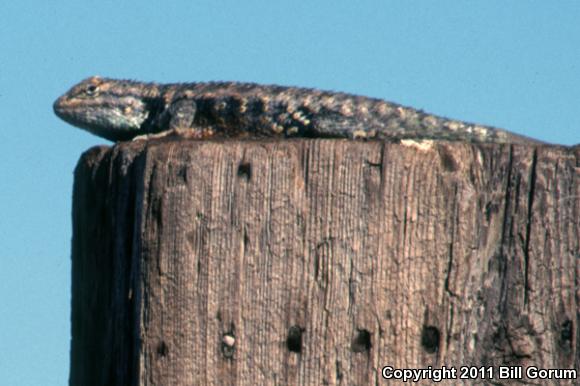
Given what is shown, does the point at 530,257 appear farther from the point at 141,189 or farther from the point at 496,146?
the point at 141,189

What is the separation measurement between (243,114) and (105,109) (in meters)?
1.52

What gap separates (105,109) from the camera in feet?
27.9

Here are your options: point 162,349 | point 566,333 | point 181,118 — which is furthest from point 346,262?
point 181,118

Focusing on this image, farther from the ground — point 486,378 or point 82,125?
point 82,125

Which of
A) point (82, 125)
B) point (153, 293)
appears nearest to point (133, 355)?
point (153, 293)

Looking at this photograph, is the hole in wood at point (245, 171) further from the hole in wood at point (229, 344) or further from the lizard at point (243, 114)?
the lizard at point (243, 114)

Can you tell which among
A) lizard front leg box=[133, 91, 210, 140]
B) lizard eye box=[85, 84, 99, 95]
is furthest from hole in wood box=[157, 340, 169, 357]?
lizard eye box=[85, 84, 99, 95]

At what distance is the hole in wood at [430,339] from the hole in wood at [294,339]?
0.48 meters

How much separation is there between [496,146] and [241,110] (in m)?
2.99

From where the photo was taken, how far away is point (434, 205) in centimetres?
454

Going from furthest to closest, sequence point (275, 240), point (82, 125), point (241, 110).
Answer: point (82, 125) < point (241, 110) < point (275, 240)

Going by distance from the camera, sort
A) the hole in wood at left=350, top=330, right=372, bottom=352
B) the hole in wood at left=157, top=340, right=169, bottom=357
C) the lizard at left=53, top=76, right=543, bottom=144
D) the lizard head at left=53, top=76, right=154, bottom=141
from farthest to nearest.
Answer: the lizard head at left=53, top=76, right=154, bottom=141, the lizard at left=53, top=76, right=543, bottom=144, the hole in wood at left=157, top=340, right=169, bottom=357, the hole in wood at left=350, top=330, right=372, bottom=352

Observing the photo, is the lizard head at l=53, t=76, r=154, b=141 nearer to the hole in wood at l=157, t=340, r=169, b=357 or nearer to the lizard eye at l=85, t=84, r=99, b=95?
the lizard eye at l=85, t=84, r=99, b=95

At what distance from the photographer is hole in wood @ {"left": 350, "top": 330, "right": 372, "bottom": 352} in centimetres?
442
